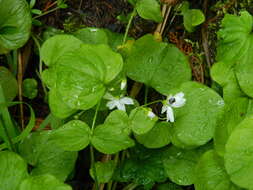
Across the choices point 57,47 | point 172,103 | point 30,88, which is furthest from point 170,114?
point 30,88

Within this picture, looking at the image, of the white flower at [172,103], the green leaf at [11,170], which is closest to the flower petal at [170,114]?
the white flower at [172,103]

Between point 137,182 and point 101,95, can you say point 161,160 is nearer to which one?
point 137,182

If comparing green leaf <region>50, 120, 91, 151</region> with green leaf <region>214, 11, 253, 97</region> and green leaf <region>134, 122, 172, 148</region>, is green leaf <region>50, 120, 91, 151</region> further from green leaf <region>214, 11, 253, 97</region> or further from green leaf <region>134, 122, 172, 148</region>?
green leaf <region>214, 11, 253, 97</region>

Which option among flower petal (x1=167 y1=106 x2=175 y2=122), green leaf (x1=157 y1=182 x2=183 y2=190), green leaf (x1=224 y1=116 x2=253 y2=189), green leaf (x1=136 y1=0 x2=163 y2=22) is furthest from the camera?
green leaf (x1=136 y1=0 x2=163 y2=22)

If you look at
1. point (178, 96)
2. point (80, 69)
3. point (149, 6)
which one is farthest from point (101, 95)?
point (149, 6)

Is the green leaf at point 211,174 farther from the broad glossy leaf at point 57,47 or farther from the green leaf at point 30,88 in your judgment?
the green leaf at point 30,88

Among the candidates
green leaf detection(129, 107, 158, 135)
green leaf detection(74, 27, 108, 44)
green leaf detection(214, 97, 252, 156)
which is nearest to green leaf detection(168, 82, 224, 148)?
green leaf detection(214, 97, 252, 156)

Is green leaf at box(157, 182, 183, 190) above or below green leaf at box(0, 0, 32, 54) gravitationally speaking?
below
